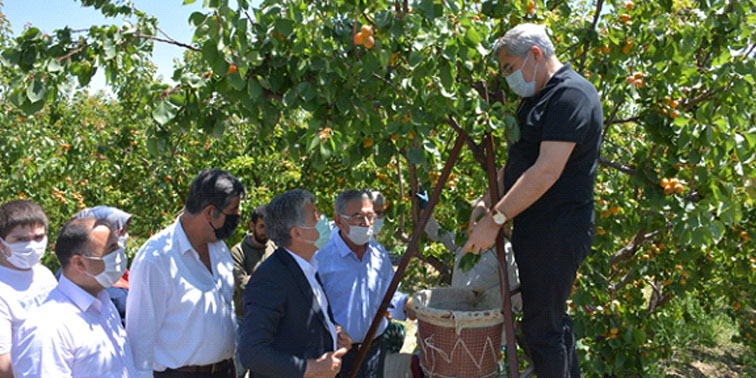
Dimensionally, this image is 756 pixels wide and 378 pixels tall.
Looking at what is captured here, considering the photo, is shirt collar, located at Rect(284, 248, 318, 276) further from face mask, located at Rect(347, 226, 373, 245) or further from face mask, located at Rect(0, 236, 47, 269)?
face mask, located at Rect(0, 236, 47, 269)

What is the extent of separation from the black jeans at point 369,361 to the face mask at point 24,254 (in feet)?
4.89

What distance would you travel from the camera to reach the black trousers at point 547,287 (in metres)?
2.30

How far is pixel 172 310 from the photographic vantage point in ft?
7.61

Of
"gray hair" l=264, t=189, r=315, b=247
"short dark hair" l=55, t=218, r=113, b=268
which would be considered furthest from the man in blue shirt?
"short dark hair" l=55, t=218, r=113, b=268

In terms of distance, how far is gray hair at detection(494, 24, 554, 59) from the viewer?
2.32 meters

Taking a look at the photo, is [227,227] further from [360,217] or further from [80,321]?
[360,217]

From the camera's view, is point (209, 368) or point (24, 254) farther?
point (24, 254)

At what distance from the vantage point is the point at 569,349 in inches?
103

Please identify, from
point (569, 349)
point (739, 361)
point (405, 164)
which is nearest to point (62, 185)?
point (405, 164)

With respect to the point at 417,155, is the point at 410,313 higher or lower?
lower

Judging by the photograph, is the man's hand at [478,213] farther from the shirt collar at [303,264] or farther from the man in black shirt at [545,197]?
the shirt collar at [303,264]

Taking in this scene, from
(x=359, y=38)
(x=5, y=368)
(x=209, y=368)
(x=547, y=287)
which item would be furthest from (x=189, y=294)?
(x=547, y=287)

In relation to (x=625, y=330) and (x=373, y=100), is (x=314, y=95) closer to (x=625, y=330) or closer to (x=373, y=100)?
(x=373, y=100)

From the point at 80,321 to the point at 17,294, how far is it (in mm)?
708
